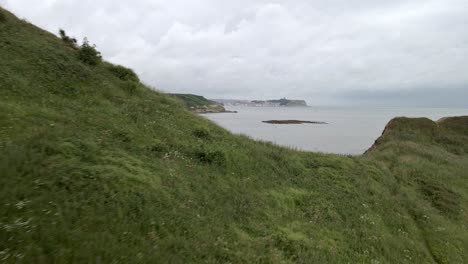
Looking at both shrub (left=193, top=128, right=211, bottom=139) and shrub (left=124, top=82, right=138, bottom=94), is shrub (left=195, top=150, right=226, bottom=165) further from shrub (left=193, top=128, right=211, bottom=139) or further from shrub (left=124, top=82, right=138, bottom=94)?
shrub (left=124, top=82, right=138, bottom=94)

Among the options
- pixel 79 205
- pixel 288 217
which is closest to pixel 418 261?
pixel 288 217

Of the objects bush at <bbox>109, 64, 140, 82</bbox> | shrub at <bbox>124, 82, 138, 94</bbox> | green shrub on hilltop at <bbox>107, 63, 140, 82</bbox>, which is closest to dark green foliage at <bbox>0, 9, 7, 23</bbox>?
green shrub on hilltop at <bbox>107, 63, 140, 82</bbox>

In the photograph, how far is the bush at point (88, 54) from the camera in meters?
21.6

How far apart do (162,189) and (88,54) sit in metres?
13.6

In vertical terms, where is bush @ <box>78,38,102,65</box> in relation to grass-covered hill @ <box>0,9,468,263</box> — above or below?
above

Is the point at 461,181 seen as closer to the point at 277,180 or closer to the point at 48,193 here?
the point at 277,180

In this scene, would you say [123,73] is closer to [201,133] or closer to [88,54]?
[88,54]

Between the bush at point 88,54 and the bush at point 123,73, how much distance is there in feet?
4.46

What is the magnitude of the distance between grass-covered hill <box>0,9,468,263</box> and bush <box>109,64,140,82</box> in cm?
58

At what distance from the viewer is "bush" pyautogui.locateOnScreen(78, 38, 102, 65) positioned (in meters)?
21.6

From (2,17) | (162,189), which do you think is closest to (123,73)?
(2,17)

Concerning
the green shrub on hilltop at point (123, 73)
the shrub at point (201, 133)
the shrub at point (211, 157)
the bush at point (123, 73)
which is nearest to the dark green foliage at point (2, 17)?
the green shrub on hilltop at point (123, 73)

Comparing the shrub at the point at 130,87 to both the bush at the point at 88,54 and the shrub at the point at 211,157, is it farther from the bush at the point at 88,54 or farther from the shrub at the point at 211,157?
the shrub at the point at 211,157

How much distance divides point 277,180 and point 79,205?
10.6 m
